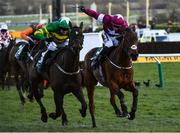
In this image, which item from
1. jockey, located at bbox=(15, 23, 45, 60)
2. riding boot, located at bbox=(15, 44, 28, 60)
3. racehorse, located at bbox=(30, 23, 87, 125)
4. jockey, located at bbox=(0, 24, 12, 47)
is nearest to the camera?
racehorse, located at bbox=(30, 23, 87, 125)

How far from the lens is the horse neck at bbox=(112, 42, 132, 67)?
12406mm

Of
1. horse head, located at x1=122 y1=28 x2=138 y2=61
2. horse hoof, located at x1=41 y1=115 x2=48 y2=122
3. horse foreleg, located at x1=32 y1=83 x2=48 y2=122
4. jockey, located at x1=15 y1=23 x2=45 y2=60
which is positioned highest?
horse head, located at x1=122 y1=28 x2=138 y2=61

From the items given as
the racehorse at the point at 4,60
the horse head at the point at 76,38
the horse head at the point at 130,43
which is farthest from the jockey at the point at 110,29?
the racehorse at the point at 4,60

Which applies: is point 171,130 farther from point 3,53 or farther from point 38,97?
point 3,53

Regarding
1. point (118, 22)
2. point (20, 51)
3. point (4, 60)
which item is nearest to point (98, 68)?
point (118, 22)

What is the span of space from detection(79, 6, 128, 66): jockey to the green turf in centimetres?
151

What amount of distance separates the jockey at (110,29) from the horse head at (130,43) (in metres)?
0.61

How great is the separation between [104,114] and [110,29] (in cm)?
217

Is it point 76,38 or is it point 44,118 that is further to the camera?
point 44,118

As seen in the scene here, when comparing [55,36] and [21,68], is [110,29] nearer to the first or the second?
[55,36]

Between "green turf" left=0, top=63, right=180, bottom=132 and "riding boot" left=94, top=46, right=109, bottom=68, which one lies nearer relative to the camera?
"green turf" left=0, top=63, right=180, bottom=132

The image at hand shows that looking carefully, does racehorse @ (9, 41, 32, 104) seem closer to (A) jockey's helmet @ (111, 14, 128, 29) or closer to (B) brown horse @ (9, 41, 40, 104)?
(B) brown horse @ (9, 41, 40, 104)

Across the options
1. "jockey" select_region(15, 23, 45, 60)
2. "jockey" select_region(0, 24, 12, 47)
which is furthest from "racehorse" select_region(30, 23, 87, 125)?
"jockey" select_region(0, 24, 12, 47)

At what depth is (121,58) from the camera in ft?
41.1
